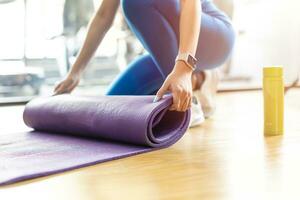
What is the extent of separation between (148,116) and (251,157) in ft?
0.82

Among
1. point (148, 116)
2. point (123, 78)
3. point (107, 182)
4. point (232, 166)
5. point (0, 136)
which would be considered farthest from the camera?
point (123, 78)

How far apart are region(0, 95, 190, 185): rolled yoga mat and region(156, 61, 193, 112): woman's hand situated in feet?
0.07

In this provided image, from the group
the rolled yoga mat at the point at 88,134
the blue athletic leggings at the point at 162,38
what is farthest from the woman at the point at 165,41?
the rolled yoga mat at the point at 88,134

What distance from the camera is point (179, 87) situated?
40.6 inches

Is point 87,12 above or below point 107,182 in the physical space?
above

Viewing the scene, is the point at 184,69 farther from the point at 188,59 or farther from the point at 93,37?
the point at 93,37

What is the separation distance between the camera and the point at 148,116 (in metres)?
1.04

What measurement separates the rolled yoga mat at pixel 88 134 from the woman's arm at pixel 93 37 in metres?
0.17

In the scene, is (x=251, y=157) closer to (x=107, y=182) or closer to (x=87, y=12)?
(x=107, y=182)

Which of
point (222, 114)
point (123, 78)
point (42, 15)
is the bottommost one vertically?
point (222, 114)

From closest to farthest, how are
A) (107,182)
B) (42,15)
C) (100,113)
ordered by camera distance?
(107,182)
(100,113)
(42,15)

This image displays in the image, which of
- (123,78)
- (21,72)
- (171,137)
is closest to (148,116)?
(171,137)

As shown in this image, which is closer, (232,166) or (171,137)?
(232,166)

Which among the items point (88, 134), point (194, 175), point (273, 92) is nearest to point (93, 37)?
point (88, 134)
